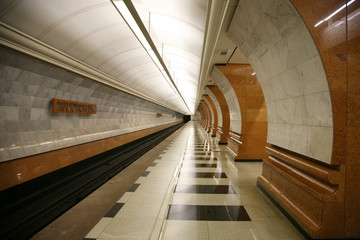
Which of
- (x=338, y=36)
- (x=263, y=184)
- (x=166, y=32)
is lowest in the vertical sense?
(x=263, y=184)

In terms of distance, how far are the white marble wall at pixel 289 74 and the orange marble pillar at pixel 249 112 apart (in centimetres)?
277

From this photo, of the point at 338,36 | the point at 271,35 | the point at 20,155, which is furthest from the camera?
the point at 20,155

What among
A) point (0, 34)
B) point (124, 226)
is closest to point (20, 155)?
point (0, 34)

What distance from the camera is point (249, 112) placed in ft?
21.1

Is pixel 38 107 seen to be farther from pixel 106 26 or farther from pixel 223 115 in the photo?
pixel 223 115

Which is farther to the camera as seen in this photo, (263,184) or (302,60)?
(263,184)

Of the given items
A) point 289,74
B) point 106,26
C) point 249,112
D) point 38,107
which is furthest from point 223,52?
point 38,107

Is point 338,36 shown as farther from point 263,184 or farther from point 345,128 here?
point 263,184

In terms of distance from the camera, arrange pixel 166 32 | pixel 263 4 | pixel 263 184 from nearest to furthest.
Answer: pixel 263 4 < pixel 263 184 < pixel 166 32

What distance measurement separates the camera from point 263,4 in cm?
258

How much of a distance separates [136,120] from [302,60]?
Answer: 39.2 feet

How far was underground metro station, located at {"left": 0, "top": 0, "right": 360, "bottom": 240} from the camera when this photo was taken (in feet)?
6.86

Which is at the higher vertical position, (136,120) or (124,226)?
(136,120)

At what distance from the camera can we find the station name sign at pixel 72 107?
5.24 m
